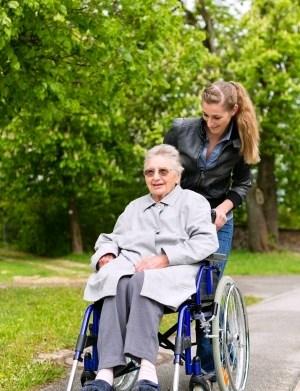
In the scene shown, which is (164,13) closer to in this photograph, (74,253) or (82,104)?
(82,104)

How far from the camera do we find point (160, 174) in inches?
160

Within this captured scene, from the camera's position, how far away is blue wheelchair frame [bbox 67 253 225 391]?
11.7ft

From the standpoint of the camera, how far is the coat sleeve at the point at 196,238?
377 centimetres

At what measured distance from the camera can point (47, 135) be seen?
17906 millimetres

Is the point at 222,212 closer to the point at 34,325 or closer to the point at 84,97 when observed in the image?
the point at 34,325

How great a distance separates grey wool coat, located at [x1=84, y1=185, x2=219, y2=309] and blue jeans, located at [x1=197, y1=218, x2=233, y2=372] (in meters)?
0.48

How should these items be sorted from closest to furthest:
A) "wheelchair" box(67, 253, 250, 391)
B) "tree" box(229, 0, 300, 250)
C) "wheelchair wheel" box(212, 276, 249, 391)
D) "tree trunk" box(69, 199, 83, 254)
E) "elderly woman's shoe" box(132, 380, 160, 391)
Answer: "elderly woman's shoe" box(132, 380, 160, 391) < "wheelchair" box(67, 253, 250, 391) < "wheelchair wheel" box(212, 276, 249, 391) < "tree" box(229, 0, 300, 250) < "tree trunk" box(69, 199, 83, 254)

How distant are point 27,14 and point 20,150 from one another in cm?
1234

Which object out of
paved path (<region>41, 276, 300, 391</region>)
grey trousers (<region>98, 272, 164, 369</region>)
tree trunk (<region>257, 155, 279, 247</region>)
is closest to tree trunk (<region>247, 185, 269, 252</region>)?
tree trunk (<region>257, 155, 279, 247</region>)

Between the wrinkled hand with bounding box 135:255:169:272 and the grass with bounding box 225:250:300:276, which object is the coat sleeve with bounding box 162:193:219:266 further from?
the grass with bounding box 225:250:300:276

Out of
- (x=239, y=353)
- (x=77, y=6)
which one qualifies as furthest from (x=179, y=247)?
(x=77, y=6)

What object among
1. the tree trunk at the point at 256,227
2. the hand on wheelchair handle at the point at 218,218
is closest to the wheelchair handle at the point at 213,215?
the hand on wheelchair handle at the point at 218,218

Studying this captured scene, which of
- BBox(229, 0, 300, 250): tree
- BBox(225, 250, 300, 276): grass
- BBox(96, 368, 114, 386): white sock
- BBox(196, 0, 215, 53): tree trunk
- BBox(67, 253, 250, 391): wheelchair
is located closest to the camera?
BBox(96, 368, 114, 386): white sock

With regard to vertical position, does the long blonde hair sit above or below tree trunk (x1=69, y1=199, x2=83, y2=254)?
above
